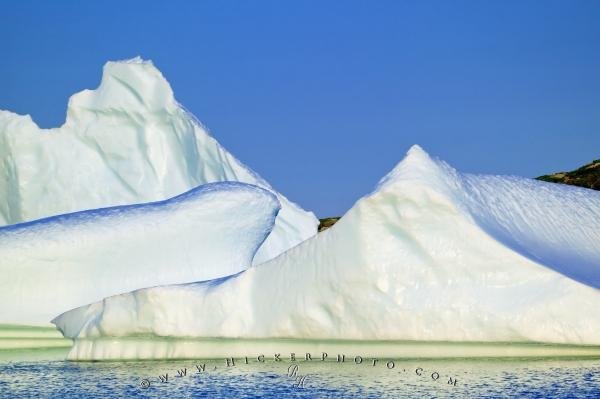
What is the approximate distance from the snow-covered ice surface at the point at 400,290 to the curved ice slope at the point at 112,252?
2.65 metres

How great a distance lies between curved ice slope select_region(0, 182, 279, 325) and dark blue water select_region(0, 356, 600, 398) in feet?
11.6

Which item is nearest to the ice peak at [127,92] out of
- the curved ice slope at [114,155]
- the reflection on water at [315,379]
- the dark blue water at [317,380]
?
the curved ice slope at [114,155]

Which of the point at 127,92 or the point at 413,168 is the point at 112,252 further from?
the point at 127,92

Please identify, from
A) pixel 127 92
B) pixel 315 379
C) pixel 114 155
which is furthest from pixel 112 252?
pixel 127 92

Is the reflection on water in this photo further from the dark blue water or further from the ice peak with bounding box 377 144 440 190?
the ice peak with bounding box 377 144 440 190

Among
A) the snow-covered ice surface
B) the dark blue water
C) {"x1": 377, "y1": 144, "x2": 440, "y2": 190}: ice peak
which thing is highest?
{"x1": 377, "y1": 144, "x2": 440, "y2": 190}: ice peak

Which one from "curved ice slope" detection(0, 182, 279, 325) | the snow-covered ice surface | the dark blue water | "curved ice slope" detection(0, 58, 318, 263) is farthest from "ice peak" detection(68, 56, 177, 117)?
the dark blue water

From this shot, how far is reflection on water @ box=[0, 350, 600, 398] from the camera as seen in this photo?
9.89 meters

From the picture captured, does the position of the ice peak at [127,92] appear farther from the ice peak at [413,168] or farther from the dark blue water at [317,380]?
the ice peak at [413,168]

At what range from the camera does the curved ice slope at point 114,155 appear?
72.2 ft

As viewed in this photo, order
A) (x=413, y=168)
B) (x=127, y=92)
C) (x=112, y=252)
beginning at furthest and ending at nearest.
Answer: (x=127, y=92)
(x=112, y=252)
(x=413, y=168)

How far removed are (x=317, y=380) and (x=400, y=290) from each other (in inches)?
72.5

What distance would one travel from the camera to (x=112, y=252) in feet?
53.9

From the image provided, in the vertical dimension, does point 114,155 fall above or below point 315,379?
above
